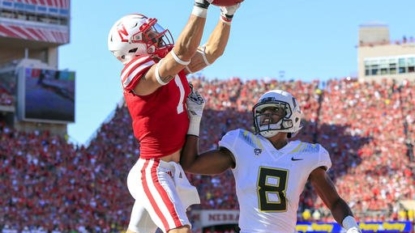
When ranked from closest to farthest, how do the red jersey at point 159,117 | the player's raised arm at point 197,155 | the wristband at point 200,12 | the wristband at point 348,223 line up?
the wristband at point 200,12 → the wristband at point 348,223 → the player's raised arm at point 197,155 → the red jersey at point 159,117

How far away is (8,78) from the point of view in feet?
121

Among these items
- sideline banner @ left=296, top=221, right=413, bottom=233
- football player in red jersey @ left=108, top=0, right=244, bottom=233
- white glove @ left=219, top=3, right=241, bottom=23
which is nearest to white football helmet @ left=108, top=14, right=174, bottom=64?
football player in red jersey @ left=108, top=0, right=244, bottom=233

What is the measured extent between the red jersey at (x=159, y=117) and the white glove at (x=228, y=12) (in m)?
0.60

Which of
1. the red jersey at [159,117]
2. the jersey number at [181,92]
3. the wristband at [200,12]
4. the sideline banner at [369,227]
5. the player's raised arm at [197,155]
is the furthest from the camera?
the sideline banner at [369,227]

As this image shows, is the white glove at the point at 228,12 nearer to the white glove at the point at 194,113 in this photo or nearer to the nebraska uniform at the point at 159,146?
the nebraska uniform at the point at 159,146

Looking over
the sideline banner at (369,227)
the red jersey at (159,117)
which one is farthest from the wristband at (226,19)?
the sideline banner at (369,227)

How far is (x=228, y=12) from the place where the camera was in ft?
20.1

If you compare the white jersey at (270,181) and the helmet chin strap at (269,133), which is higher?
the helmet chin strap at (269,133)

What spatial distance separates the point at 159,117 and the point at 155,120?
37 millimetres

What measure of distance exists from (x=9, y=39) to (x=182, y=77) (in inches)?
1261

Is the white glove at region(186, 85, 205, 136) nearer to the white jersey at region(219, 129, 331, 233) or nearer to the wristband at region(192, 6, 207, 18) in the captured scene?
the white jersey at region(219, 129, 331, 233)

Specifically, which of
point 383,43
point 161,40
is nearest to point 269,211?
point 161,40

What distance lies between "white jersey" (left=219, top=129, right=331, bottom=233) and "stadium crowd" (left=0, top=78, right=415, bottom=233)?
21324 millimetres

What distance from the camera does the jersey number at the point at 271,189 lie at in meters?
6.00
